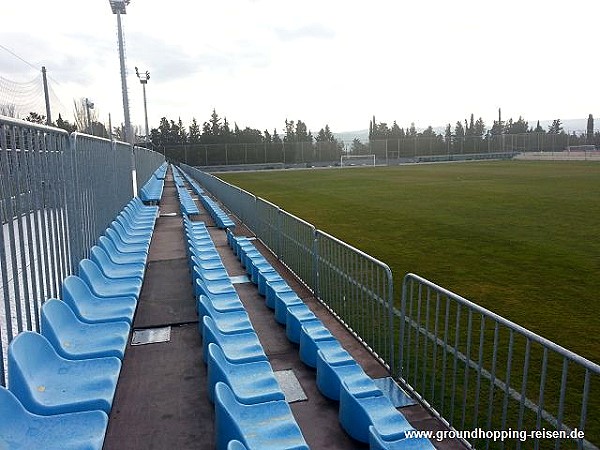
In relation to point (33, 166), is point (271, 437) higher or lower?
lower

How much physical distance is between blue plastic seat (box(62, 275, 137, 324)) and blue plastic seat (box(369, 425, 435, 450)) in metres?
2.47

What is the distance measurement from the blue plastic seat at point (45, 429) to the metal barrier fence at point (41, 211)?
0.60 metres

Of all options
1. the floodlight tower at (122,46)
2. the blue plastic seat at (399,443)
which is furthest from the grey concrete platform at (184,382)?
the floodlight tower at (122,46)

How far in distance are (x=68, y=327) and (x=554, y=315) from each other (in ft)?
19.2

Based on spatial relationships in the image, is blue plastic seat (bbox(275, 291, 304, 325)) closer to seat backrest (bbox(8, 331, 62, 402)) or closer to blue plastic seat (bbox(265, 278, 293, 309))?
blue plastic seat (bbox(265, 278, 293, 309))

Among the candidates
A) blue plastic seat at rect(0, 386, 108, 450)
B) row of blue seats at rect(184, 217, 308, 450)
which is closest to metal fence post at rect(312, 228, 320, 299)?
row of blue seats at rect(184, 217, 308, 450)

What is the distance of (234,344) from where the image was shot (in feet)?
14.6

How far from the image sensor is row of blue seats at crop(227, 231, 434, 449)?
324 cm

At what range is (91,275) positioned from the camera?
17.0ft

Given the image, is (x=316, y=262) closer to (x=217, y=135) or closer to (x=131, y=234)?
(x=131, y=234)

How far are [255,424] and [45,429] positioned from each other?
1259 mm

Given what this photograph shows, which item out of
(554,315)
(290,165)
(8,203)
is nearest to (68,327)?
(8,203)

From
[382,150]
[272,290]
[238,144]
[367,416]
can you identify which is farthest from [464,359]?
[382,150]

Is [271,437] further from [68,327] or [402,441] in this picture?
[68,327]
